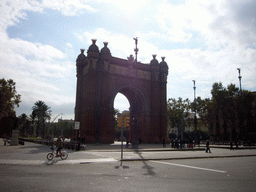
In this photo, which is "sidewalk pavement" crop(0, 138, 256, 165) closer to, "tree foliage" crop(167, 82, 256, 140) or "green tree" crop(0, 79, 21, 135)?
"green tree" crop(0, 79, 21, 135)

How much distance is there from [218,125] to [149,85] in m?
43.5

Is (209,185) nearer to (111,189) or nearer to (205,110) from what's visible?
(111,189)

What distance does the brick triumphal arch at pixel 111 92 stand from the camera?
39938 millimetres

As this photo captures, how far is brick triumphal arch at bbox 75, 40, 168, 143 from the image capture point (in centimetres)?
3994

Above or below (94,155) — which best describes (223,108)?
above

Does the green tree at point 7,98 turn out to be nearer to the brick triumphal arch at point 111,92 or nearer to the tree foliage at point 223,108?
the brick triumphal arch at point 111,92

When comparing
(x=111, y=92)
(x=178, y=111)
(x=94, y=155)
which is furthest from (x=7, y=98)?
(x=178, y=111)

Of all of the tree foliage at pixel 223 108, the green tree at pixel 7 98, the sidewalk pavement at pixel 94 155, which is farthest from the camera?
the tree foliage at pixel 223 108

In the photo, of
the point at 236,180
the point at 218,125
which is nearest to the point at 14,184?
the point at 236,180

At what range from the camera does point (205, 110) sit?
62.2 m

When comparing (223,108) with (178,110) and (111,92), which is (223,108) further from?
(111,92)

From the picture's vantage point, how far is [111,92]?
1652 inches

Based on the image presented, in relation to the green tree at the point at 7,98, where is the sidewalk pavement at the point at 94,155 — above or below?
below

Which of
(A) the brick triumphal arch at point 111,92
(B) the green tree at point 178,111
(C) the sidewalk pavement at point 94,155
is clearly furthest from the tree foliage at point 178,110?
(C) the sidewalk pavement at point 94,155
